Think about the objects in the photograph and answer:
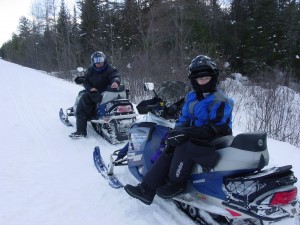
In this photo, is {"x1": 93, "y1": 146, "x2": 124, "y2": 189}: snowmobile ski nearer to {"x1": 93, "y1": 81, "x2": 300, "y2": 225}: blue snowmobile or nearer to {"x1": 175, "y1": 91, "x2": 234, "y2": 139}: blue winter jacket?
{"x1": 93, "y1": 81, "x2": 300, "y2": 225}: blue snowmobile

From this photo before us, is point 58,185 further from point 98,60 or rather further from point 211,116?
point 98,60

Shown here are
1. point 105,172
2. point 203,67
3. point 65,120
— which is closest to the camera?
point 203,67

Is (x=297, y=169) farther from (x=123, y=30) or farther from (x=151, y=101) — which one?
(x=123, y=30)

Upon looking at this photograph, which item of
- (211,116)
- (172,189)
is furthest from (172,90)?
(172,189)

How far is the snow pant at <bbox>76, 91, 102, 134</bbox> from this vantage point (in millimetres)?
6090

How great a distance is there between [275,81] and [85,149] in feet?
18.3

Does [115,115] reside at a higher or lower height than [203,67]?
lower

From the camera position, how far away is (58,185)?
4.00 metres

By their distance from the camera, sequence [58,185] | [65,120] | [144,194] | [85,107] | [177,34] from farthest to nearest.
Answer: [177,34], [65,120], [85,107], [58,185], [144,194]

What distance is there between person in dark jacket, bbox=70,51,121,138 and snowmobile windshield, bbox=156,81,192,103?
2.44 metres

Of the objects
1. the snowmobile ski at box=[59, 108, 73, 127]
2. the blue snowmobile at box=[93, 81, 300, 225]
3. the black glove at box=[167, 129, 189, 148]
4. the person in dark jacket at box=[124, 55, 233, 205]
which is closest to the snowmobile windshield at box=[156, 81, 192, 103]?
the blue snowmobile at box=[93, 81, 300, 225]

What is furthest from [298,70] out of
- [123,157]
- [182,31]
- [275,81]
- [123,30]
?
[123,157]

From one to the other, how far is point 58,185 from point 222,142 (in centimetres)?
219

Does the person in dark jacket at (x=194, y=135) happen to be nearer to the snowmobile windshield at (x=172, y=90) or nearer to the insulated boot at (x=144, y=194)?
the insulated boot at (x=144, y=194)
